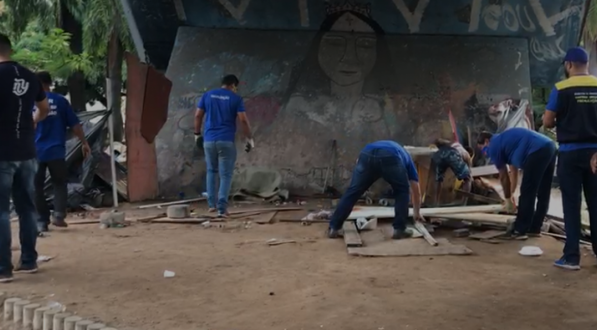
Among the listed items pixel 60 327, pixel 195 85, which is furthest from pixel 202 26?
pixel 60 327

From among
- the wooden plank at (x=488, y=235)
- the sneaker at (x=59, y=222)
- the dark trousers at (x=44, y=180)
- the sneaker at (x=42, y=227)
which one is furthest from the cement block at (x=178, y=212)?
the wooden plank at (x=488, y=235)

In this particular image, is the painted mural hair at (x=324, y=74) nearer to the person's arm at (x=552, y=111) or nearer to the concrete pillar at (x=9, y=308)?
the person's arm at (x=552, y=111)

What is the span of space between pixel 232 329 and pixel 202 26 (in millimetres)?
9905

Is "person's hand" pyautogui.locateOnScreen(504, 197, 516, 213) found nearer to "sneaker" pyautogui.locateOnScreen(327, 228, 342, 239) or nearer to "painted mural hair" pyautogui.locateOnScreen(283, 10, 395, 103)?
"sneaker" pyautogui.locateOnScreen(327, 228, 342, 239)

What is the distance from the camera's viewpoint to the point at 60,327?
14.6 feet

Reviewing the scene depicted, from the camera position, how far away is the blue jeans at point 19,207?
5.62 metres

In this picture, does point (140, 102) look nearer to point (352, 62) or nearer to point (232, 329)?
point (352, 62)

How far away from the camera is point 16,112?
573 centimetres

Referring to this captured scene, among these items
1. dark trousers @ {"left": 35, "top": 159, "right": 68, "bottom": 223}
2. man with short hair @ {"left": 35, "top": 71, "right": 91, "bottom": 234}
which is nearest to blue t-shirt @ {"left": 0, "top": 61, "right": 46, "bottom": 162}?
man with short hair @ {"left": 35, "top": 71, "right": 91, "bottom": 234}

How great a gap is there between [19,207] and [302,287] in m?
2.75

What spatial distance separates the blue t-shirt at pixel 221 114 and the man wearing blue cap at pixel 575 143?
4892 millimetres

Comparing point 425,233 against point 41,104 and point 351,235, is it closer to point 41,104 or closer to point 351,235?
point 351,235

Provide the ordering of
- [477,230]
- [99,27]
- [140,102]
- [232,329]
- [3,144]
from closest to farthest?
[232,329] → [3,144] → [477,230] → [140,102] → [99,27]

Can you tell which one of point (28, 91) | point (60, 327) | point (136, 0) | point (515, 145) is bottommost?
point (60, 327)
